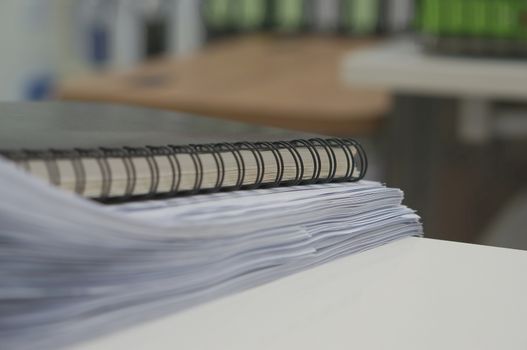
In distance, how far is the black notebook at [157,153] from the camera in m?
0.42

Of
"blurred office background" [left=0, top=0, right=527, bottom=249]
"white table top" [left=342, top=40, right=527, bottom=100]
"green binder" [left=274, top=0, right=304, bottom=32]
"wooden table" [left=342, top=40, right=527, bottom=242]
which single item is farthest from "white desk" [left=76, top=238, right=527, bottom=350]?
"green binder" [left=274, top=0, right=304, bottom=32]

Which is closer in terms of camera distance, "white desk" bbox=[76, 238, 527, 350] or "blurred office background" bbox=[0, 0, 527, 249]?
"white desk" bbox=[76, 238, 527, 350]

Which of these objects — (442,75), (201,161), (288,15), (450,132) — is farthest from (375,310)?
(288,15)

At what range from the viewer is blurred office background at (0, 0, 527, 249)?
1425 millimetres

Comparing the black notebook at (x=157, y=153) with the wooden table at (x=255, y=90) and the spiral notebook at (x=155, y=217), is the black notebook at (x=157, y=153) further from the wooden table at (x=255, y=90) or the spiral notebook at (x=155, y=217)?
the wooden table at (x=255, y=90)

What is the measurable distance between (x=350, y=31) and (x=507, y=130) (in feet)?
2.34

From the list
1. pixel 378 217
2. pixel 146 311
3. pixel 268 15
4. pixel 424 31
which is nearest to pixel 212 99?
pixel 424 31

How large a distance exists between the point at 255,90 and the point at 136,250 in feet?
4.78

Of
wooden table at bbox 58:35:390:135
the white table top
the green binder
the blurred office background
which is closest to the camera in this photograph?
the white table top

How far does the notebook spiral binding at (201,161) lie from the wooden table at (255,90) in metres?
1.11

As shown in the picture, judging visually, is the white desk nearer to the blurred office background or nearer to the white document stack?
the white document stack

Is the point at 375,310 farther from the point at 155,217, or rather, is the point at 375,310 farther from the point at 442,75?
the point at 442,75

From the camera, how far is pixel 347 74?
141cm

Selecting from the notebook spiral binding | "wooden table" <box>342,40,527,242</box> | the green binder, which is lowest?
"wooden table" <box>342,40,527,242</box>
